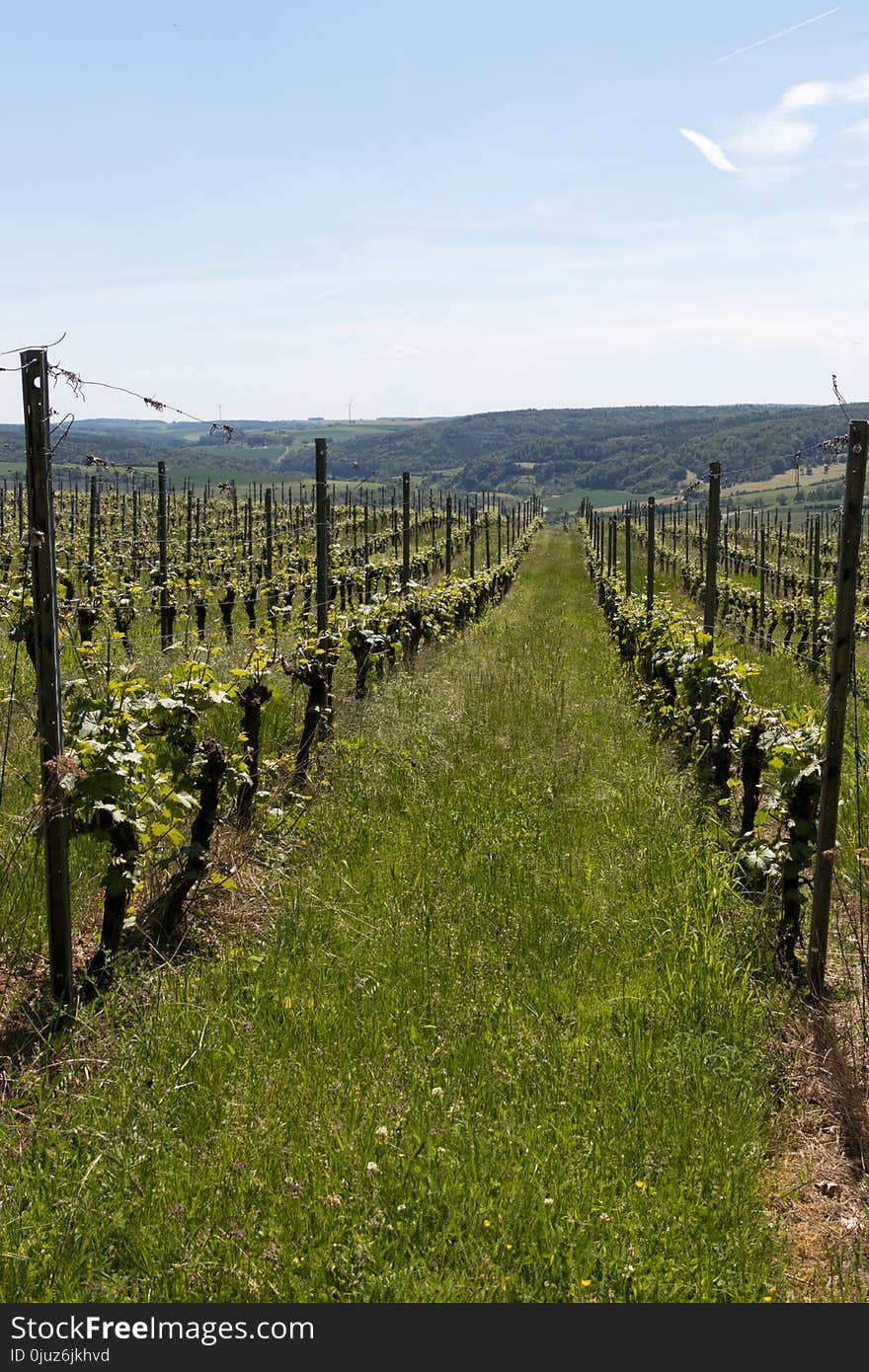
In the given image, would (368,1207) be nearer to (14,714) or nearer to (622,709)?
(14,714)

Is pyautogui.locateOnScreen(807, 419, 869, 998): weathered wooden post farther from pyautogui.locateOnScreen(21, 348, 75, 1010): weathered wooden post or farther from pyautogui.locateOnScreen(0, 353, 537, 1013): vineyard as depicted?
pyautogui.locateOnScreen(21, 348, 75, 1010): weathered wooden post

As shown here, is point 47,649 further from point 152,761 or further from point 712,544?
point 712,544

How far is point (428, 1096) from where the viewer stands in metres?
3.89

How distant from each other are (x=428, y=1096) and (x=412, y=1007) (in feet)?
2.24

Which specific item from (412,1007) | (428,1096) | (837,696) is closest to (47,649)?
(412,1007)

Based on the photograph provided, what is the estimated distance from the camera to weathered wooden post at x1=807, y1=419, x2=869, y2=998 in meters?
4.82

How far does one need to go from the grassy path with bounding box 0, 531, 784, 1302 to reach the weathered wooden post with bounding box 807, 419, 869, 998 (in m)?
0.45

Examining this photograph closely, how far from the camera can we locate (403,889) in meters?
5.81

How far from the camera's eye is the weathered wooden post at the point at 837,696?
190 inches

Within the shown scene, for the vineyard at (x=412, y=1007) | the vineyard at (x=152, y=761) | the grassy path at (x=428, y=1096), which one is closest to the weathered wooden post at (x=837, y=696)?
the vineyard at (x=412, y=1007)

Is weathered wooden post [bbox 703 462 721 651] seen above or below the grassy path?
above

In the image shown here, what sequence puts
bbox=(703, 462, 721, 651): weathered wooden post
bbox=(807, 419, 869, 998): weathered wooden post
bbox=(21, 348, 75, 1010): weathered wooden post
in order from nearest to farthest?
bbox=(21, 348, 75, 1010): weathered wooden post
bbox=(807, 419, 869, 998): weathered wooden post
bbox=(703, 462, 721, 651): weathered wooden post

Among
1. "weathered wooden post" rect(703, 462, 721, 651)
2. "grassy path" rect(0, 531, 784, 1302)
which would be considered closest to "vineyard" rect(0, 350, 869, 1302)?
"grassy path" rect(0, 531, 784, 1302)
